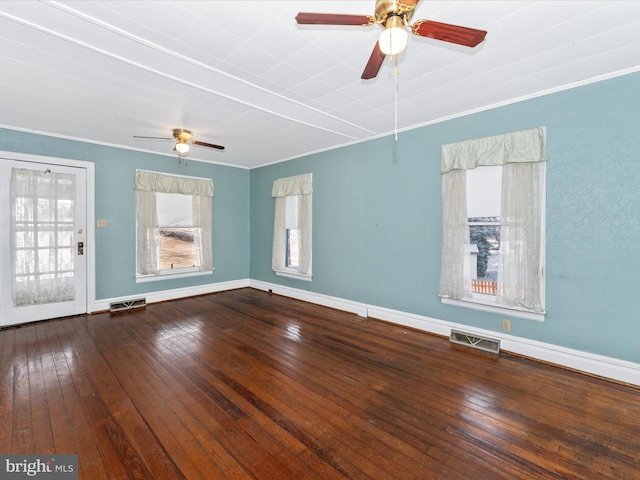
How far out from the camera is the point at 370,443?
6.36ft

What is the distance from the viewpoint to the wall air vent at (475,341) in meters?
3.35

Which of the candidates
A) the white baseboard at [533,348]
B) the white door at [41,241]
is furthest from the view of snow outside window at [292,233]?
the white door at [41,241]

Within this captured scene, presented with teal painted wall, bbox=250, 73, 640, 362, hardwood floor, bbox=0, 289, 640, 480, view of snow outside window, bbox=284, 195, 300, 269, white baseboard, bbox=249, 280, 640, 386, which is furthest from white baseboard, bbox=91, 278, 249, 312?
white baseboard, bbox=249, 280, 640, 386

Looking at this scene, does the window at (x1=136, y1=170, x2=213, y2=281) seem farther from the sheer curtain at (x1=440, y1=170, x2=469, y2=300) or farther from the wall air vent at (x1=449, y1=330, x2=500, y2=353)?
the wall air vent at (x1=449, y1=330, x2=500, y2=353)

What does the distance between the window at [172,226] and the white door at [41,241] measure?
84 centimetres

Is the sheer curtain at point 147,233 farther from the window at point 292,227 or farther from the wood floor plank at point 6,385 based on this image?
the window at point 292,227

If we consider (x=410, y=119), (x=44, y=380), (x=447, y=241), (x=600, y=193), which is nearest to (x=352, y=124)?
(x=410, y=119)

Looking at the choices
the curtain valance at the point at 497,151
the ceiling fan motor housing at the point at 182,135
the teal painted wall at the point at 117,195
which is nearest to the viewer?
the curtain valance at the point at 497,151

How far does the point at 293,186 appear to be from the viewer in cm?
571

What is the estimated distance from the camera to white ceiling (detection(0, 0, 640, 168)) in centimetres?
196

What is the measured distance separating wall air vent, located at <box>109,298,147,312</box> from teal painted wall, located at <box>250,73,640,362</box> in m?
3.49

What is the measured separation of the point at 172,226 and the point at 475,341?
5.45 metres

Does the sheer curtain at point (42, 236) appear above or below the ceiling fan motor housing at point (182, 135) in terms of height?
below

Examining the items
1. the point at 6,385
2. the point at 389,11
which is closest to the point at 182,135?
the point at 6,385
